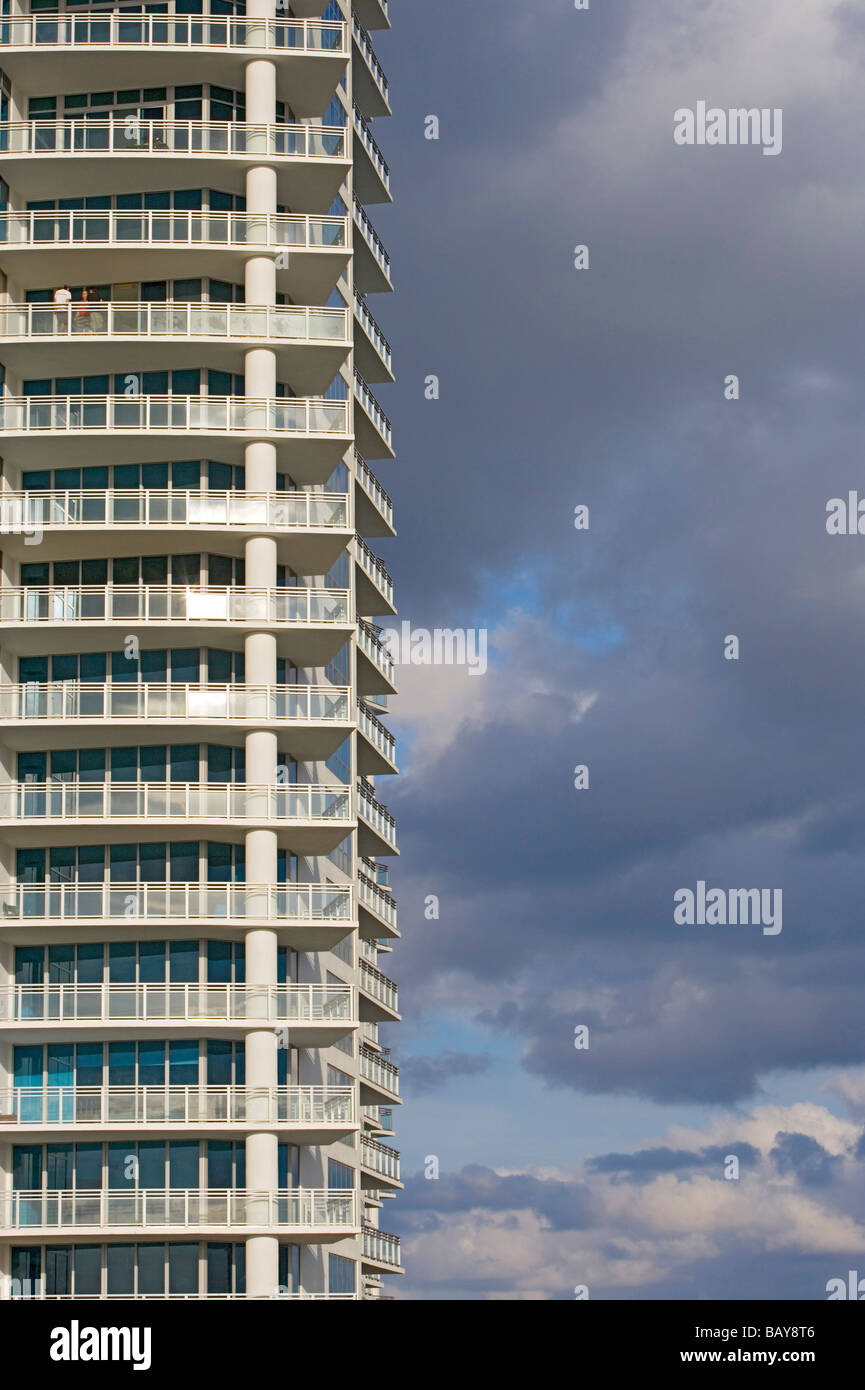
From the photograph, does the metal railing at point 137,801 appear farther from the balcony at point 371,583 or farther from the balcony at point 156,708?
the balcony at point 371,583

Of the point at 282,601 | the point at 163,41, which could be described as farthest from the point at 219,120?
the point at 282,601

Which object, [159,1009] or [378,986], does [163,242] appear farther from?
[378,986]

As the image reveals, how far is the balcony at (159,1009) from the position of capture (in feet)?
214

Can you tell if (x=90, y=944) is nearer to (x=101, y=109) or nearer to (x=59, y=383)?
(x=59, y=383)

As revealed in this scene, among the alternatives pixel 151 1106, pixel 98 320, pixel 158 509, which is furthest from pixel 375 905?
pixel 98 320

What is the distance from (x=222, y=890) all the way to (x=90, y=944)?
14.1ft

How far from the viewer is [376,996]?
272 ft

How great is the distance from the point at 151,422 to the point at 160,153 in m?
8.50

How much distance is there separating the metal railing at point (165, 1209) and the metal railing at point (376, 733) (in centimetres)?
1880

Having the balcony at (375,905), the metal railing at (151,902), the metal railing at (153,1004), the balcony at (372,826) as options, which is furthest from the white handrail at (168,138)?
the metal railing at (153,1004)

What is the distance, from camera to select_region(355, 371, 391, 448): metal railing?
80.6 m

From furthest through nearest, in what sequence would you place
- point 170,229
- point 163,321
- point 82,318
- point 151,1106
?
point 170,229, point 82,318, point 163,321, point 151,1106
